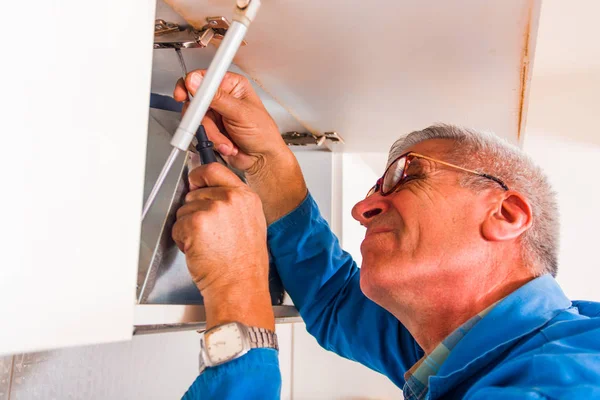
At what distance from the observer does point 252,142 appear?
845mm

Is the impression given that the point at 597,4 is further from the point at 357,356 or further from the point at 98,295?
the point at 98,295

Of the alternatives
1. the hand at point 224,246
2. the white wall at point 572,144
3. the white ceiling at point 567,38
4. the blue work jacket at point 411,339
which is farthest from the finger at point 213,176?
the white wall at point 572,144

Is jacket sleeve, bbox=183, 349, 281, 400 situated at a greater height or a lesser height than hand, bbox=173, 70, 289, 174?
lesser

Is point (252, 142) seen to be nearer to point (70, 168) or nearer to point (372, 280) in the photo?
point (372, 280)

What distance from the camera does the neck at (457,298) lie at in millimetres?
758

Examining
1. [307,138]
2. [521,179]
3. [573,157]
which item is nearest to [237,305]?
[521,179]

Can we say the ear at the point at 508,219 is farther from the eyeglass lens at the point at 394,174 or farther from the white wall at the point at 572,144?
the white wall at the point at 572,144

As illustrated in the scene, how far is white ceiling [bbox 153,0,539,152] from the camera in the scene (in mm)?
646

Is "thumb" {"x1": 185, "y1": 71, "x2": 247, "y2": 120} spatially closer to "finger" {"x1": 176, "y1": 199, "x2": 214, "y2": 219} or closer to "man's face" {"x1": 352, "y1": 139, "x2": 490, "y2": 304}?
"finger" {"x1": 176, "y1": 199, "x2": 214, "y2": 219}

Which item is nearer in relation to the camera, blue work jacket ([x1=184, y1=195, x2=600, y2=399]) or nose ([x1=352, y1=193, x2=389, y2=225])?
blue work jacket ([x1=184, y1=195, x2=600, y2=399])

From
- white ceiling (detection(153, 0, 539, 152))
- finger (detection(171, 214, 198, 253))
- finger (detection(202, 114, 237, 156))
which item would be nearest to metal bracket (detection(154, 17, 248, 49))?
white ceiling (detection(153, 0, 539, 152))

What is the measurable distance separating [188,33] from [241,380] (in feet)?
1.52

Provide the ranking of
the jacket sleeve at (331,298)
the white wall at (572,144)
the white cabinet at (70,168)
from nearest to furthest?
the white cabinet at (70,168) → the jacket sleeve at (331,298) → the white wall at (572,144)

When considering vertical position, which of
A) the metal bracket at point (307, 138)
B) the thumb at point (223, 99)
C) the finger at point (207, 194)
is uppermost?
the thumb at point (223, 99)
